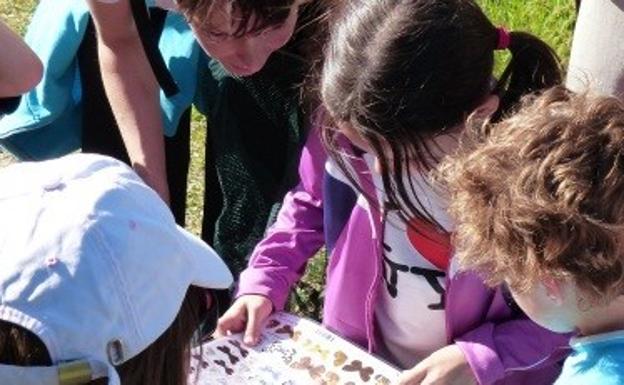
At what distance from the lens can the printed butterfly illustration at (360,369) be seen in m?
1.53

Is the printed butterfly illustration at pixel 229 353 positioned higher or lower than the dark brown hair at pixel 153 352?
lower

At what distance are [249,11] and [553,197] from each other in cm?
59

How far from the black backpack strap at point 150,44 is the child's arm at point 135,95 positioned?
20 mm

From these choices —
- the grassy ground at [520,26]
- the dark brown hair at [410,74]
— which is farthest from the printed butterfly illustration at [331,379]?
the grassy ground at [520,26]

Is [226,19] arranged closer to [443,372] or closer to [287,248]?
[287,248]

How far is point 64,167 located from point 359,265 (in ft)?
2.08

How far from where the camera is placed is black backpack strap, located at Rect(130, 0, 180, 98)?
5.75ft

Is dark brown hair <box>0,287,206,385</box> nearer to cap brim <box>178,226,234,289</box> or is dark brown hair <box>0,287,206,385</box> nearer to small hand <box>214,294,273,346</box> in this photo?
cap brim <box>178,226,234,289</box>

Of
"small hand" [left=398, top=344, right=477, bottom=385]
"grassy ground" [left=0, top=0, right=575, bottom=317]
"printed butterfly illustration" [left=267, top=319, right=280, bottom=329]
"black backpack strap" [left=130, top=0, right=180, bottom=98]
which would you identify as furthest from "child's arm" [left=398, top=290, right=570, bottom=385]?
"grassy ground" [left=0, top=0, right=575, bottom=317]

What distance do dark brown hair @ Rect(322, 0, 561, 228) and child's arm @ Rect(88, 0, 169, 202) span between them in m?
0.43

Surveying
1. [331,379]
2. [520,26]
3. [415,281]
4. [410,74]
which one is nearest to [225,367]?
[331,379]

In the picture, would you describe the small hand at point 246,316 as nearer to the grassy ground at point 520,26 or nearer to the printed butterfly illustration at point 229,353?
the printed butterfly illustration at point 229,353

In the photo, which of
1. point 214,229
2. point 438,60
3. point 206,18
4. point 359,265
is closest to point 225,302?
point 214,229

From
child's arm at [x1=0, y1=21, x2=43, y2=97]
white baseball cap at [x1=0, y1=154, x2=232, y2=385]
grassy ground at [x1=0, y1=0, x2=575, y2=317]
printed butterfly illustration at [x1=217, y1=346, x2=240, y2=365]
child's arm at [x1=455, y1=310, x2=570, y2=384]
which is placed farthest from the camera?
grassy ground at [x1=0, y1=0, x2=575, y2=317]
